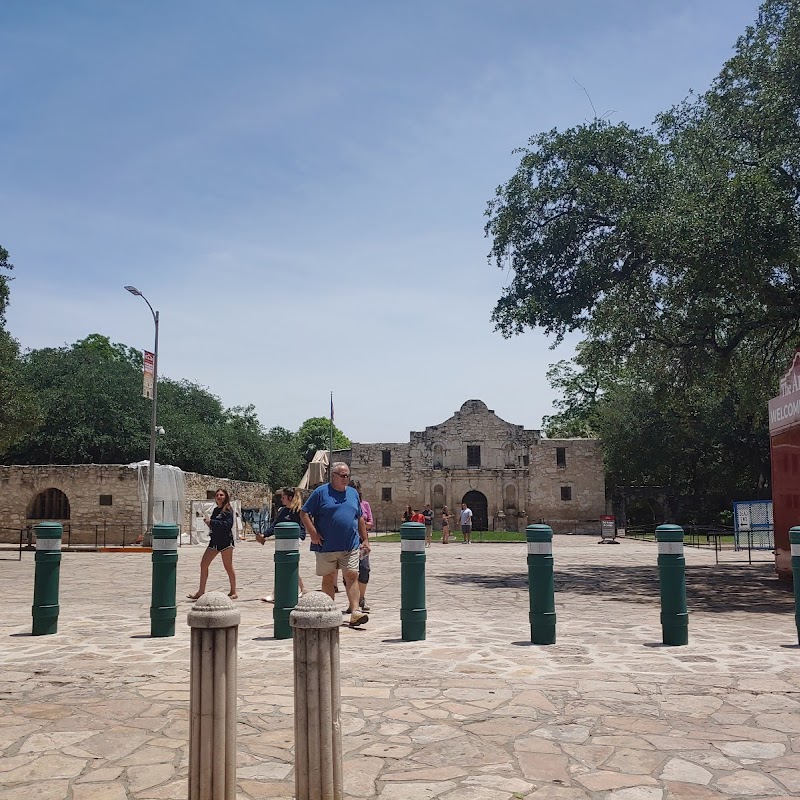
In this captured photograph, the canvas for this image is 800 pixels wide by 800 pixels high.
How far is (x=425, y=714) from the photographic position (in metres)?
4.99

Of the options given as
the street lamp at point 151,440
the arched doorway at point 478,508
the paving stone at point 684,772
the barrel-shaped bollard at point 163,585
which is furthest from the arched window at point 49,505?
the paving stone at point 684,772

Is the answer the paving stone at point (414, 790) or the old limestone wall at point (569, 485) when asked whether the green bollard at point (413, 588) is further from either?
the old limestone wall at point (569, 485)

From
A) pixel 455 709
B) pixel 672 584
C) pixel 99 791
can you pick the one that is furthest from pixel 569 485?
pixel 99 791

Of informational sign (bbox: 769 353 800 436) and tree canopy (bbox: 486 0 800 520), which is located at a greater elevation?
tree canopy (bbox: 486 0 800 520)

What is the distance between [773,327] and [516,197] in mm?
5831

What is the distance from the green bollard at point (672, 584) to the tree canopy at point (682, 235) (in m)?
6.33

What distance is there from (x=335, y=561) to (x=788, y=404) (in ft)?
30.0

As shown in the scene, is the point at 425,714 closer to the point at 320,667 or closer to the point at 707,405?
the point at 320,667

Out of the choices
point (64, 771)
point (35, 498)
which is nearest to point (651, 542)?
point (35, 498)

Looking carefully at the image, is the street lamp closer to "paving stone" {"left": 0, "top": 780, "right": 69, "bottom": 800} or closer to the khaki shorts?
the khaki shorts

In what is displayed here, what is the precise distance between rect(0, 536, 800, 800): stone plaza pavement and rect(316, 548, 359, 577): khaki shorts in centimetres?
67

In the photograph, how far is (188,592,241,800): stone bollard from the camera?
324 centimetres

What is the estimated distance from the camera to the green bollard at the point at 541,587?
7281 millimetres

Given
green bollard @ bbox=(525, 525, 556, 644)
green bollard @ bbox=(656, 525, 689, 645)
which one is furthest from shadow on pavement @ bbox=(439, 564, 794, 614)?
green bollard @ bbox=(525, 525, 556, 644)
